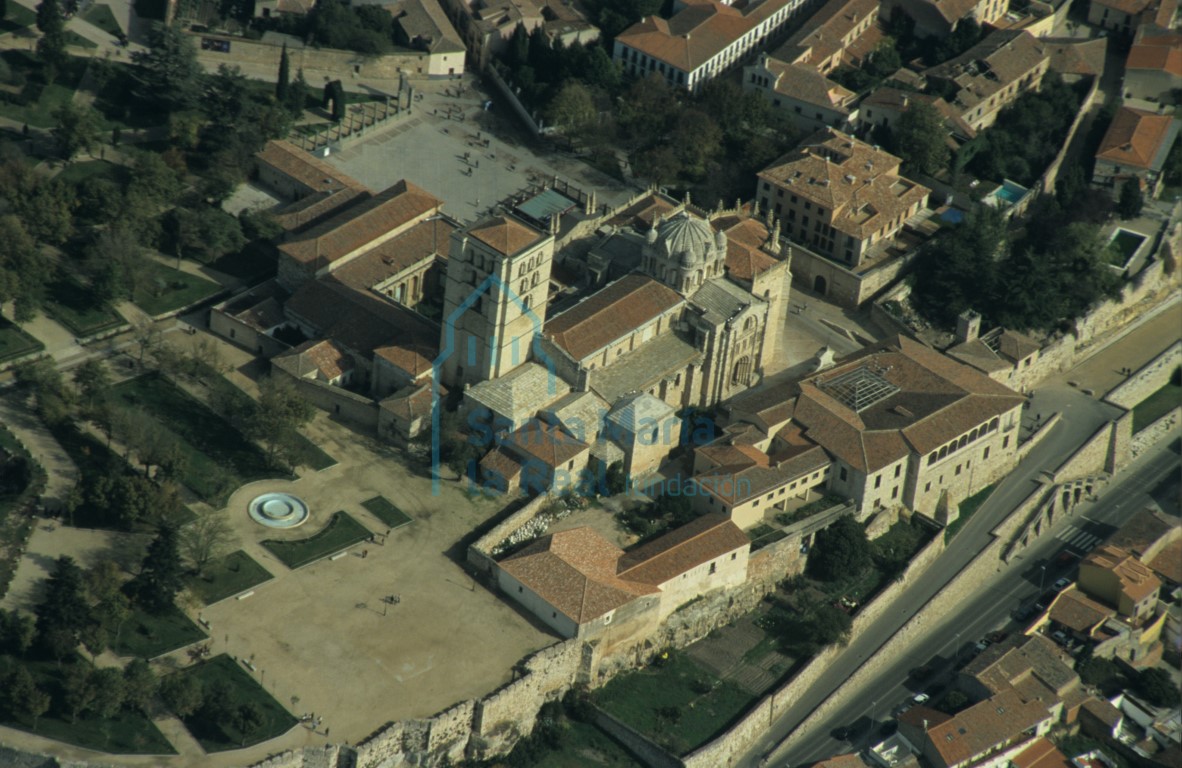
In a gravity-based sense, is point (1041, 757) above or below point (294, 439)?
below

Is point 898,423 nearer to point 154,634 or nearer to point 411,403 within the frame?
point 411,403

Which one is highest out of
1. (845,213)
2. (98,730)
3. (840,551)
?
(845,213)

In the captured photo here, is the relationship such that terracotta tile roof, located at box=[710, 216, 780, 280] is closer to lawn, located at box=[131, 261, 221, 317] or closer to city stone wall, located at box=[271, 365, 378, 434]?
city stone wall, located at box=[271, 365, 378, 434]

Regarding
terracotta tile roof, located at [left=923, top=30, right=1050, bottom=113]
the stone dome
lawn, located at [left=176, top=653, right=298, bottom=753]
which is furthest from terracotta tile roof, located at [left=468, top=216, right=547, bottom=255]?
terracotta tile roof, located at [left=923, top=30, right=1050, bottom=113]

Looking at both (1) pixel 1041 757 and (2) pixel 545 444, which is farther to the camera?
(2) pixel 545 444

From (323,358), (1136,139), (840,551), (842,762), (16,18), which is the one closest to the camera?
(842,762)

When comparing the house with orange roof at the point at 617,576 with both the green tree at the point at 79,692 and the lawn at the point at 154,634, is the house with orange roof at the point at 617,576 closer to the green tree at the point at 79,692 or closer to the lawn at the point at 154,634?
the lawn at the point at 154,634

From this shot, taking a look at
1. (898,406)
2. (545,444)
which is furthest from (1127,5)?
(545,444)
